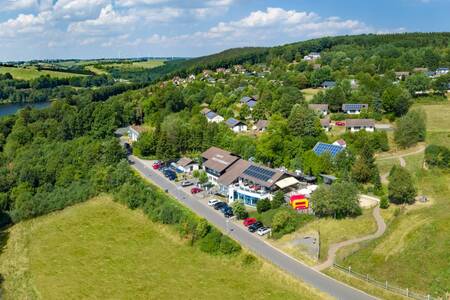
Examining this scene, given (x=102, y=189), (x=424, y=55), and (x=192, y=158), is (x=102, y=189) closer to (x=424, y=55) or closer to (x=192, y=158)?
(x=192, y=158)

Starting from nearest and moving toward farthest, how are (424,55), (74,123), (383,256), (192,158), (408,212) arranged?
(383,256)
(408,212)
(192,158)
(74,123)
(424,55)

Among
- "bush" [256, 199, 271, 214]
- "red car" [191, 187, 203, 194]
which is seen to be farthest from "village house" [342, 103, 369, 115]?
"bush" [256, 199, 271, 214]

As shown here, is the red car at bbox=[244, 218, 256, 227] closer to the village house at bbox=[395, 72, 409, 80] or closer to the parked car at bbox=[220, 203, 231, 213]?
the parked car at bbox=[220, 203, 231, 213]

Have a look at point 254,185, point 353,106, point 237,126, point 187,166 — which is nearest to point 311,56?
point 353,106

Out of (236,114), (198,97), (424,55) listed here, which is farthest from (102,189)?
(424,55)

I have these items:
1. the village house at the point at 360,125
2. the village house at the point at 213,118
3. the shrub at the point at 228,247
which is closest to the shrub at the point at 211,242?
the shrub at the point at 228,247
